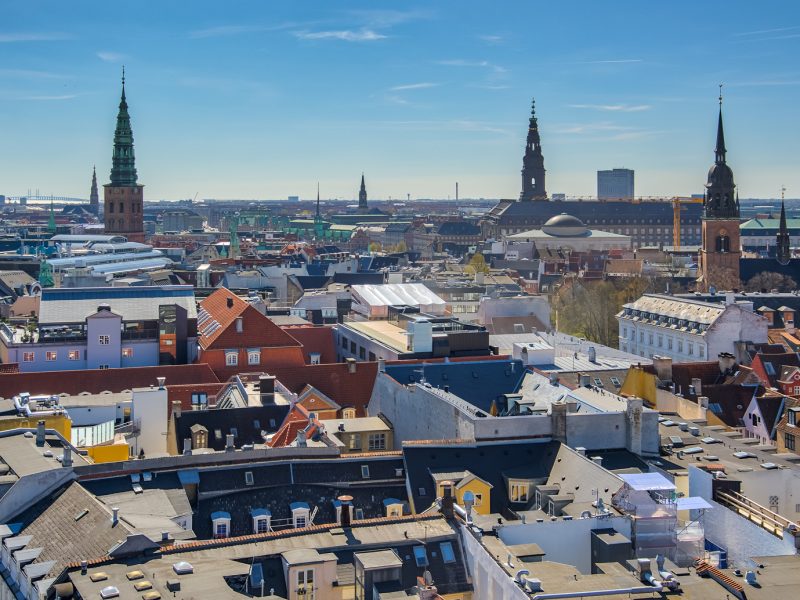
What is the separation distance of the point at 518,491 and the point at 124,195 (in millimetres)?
138630

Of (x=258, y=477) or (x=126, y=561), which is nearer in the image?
(x=126, y=561)

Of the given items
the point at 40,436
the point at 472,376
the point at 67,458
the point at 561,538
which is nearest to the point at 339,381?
the point at 472,376

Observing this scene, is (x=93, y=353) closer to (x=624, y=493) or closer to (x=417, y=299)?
(x=417, y=299)

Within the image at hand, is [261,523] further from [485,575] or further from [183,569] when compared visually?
[485,575]

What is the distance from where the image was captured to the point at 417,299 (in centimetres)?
9012

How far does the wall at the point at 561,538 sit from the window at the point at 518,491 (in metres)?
5.04

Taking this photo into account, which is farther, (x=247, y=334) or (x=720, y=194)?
(x=720, y=194)

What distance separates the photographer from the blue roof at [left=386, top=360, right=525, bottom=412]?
57219 mm

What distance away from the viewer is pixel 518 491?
40.4 meters

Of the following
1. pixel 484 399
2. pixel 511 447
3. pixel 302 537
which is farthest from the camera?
pixel 484 399

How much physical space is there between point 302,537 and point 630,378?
33.8 metres

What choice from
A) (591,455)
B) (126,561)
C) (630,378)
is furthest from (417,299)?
(126,561)

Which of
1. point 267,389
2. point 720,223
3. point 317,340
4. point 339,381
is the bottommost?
point 339,381

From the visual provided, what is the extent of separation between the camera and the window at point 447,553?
110 ft
